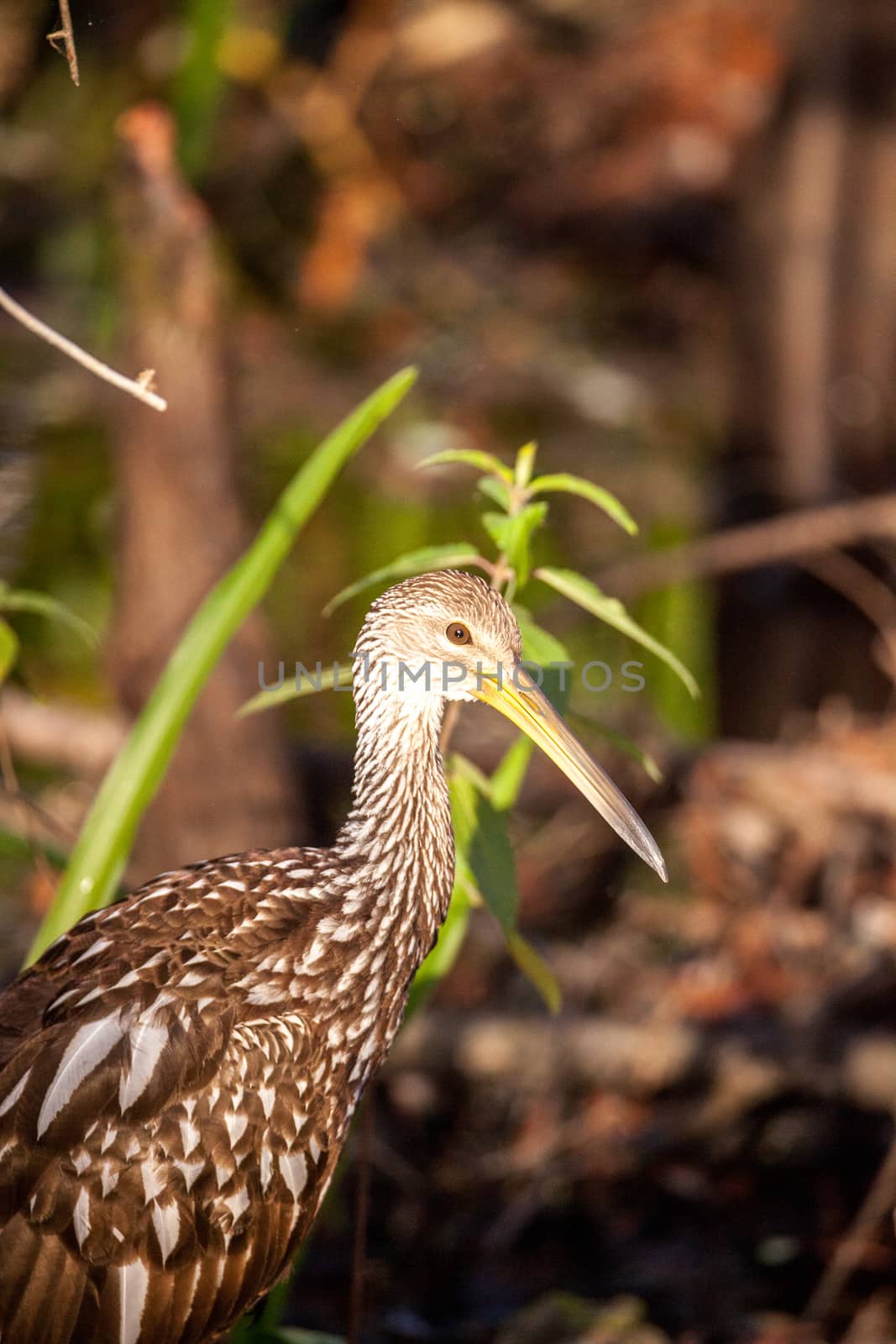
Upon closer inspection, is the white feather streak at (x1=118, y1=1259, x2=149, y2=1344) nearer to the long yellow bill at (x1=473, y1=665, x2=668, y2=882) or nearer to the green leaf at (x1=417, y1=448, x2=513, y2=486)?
the long yellow bill at (x1=473, y1=665, x2=668, y2=882)

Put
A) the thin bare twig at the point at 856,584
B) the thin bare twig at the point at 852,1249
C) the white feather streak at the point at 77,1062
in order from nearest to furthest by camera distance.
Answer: the white feather streak at the point at 77,1062 → the thin bare twig at the point at 852,1249 → the thin bare twig at the point at 856,584

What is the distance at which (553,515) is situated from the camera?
29.7 ft

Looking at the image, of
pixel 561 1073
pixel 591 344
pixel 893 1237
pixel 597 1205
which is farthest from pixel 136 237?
pixel 591 344

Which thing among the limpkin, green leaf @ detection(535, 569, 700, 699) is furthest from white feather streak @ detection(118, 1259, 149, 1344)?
green leaf @ detection(535, 569, 700, 699)

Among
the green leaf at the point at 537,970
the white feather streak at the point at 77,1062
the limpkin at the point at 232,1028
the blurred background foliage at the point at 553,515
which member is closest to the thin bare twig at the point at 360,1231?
the limpkin at the point at 232,1028

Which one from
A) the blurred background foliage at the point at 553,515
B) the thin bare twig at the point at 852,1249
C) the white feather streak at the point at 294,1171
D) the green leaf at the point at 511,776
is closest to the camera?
the white feather streak at the point at 294,1171

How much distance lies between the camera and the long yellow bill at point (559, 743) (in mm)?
3018

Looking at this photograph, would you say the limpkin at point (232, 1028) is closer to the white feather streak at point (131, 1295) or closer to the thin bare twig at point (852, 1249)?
the white feather streak at point (131, 1295)

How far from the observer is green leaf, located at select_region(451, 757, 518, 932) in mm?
3025

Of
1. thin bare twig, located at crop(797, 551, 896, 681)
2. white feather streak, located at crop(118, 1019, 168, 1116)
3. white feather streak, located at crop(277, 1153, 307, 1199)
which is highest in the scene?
thin bare twig, located at crop(797, 551, 896, 681)

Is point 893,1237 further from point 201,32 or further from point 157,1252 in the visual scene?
point 201,32

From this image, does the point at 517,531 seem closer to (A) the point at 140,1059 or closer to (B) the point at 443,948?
(B) the point at 443,948

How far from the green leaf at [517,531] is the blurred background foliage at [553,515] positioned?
167mm

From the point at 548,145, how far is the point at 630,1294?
38.7 feet
